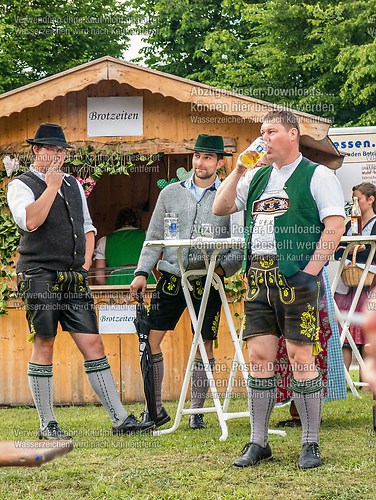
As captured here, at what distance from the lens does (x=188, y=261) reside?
632 centimetres

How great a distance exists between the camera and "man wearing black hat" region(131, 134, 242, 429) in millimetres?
6414

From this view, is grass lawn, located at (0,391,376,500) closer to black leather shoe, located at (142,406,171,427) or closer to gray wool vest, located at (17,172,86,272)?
black leather shoe, located at (142,406,171,427)

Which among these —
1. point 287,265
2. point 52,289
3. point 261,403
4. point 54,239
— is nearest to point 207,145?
point 54,239

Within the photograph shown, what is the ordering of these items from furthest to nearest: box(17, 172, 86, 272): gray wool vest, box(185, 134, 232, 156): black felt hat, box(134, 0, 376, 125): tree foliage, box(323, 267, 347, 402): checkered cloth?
box(134, 0, 376, 125): tree foliage < box(323, 267, 347, 402): checkered cloth < box(185, 134, 232, 156): black felt hat < box(17, 172, 86, 272): gray wool vest

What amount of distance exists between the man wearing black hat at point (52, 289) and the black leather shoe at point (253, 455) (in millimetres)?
1325

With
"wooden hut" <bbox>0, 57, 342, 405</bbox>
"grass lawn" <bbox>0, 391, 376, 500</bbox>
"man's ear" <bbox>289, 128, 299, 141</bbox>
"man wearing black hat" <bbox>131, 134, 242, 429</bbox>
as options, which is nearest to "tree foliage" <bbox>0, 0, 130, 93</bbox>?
"wooden hut" <bbox>0, 57, 342, 405</bbox>

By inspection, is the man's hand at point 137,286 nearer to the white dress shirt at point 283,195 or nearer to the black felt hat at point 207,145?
the black felt hat at point 207,145

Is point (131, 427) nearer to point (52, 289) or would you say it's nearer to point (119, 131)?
point (52, 289)

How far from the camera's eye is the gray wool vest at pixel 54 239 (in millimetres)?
6035

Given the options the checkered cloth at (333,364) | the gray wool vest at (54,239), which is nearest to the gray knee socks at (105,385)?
the gray wool vest at (54,239)

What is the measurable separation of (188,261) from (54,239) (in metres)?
0.93

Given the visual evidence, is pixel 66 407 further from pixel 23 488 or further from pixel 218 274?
pixel 23 488

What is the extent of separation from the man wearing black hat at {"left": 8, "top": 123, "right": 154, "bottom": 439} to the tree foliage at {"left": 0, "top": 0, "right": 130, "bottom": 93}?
700 inches

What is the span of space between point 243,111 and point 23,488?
Result: 471cm
